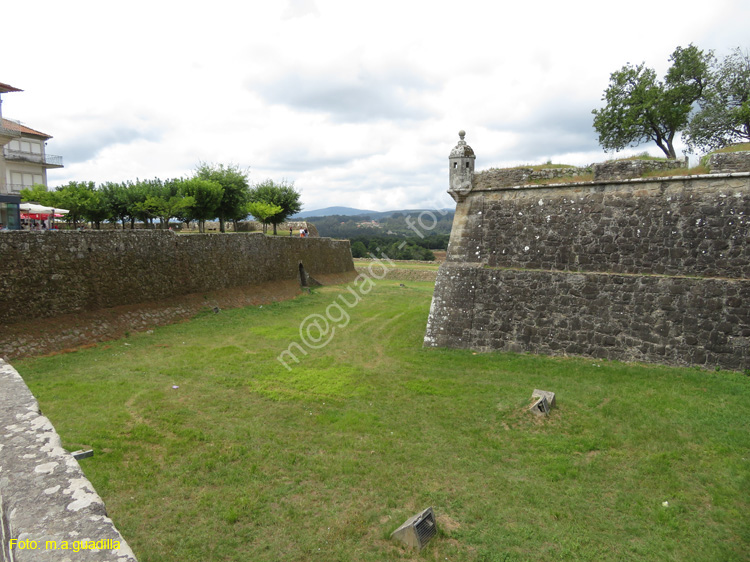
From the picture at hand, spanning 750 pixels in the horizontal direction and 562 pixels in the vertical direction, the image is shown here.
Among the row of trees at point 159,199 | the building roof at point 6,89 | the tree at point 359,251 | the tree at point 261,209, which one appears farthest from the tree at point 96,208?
the tree at point 359,251

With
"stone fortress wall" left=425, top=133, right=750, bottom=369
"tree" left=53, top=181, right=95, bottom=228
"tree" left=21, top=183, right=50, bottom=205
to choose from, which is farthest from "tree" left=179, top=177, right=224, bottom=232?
"stone fortress wall" left=425, top=133, right=750, bottom=369

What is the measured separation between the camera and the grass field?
4.86 meters

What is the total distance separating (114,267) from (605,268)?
53.3 feet

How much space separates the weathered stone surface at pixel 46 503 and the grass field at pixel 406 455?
210cm

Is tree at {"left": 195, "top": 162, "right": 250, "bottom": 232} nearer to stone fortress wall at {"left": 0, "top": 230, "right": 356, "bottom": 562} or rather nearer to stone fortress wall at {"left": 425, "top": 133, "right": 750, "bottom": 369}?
stone fortress wall at {"left": 0, "top": 230, "right": 356, "bottom": 562}

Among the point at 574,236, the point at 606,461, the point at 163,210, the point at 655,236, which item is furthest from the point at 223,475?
the point at 163,210

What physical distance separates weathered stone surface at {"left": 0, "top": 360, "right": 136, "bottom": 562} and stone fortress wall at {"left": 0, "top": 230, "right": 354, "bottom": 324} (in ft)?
35.8

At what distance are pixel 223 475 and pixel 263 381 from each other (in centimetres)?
413

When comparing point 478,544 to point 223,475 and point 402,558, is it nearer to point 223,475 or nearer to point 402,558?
point 402,558

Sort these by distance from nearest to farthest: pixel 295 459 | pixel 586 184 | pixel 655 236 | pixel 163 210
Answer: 1. pixel 295 459
2. pixel 655 236
3. pixel 586 184
4. pixel 163 210

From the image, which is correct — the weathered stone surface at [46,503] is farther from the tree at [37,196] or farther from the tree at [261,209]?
the tree at [261,209]

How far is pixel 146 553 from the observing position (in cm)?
453

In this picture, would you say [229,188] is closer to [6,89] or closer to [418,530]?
[6,89]

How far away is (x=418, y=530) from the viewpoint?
187 inches
